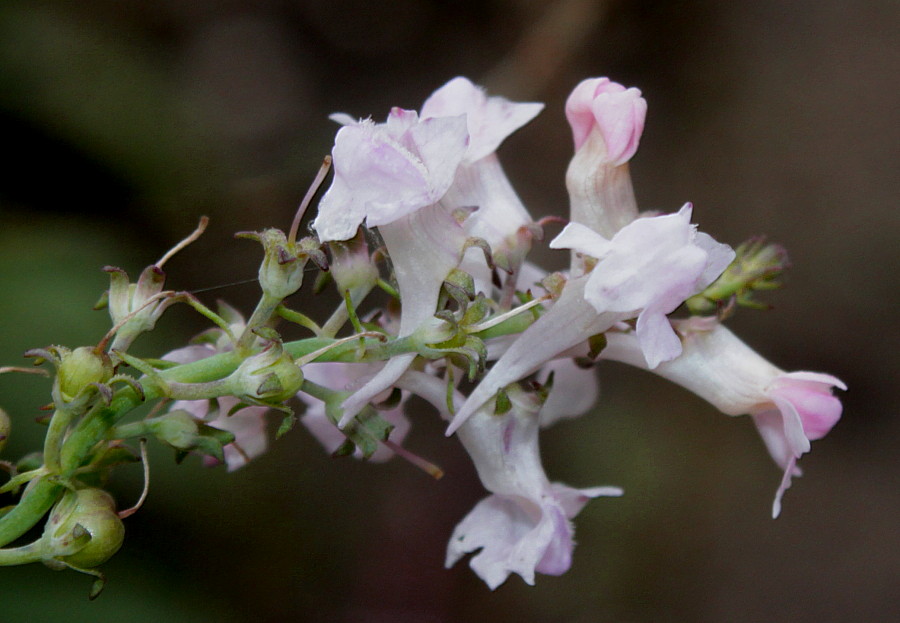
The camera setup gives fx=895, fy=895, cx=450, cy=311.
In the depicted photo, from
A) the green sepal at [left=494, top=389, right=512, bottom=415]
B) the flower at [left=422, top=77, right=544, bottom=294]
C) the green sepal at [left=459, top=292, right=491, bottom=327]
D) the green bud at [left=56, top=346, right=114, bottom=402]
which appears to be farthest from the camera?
the flower at [left=422, top=77, right=544, bottom=294]

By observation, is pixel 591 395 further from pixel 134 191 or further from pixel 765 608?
pixel 765 608

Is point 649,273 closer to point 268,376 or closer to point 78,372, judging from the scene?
point 268,376

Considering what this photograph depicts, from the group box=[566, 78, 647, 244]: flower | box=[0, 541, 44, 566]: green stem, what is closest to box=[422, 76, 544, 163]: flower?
box=[566, 78, 647, 244]: flower

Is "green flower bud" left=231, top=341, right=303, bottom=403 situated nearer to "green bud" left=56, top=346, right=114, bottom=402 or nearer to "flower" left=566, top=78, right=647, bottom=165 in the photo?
"green bud" left=56, top=346, right=114, bottom=402

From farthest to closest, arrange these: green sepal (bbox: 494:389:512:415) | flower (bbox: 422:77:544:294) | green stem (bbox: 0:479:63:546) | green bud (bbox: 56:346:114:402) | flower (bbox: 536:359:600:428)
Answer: flower (bbox: 536:359:600:428), flower (bbox: 422:77:544:294), green sepal (bbox: 494:389:512:415), green stem (bbox: 0:479:63:546), green bud (bbox: 56:346:114:402)

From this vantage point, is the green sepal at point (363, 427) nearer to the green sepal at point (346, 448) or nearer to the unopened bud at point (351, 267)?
the green sepal at point (346, 448)

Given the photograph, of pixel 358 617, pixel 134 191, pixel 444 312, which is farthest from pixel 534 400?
pixel 358 617

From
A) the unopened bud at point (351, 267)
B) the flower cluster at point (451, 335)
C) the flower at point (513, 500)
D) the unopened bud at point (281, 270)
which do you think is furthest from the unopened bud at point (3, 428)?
the flower at point (513, 500)
